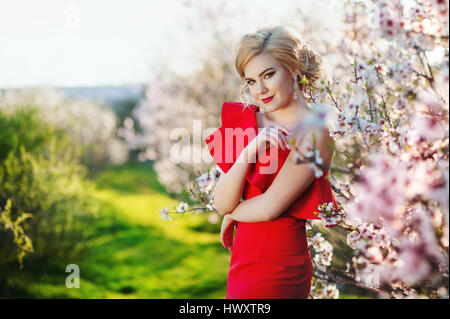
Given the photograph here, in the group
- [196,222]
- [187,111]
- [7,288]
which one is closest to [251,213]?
[7,288]

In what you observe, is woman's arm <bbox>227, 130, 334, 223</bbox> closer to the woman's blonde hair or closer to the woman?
the woman

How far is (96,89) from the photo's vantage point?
17609 mm

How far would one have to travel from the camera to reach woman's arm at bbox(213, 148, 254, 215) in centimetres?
152

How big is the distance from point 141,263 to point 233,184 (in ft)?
15.5

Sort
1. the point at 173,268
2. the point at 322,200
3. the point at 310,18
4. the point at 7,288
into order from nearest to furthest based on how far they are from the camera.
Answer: the point at 322,200
the point at 7,288
the point at 310,18
the point at 173,268

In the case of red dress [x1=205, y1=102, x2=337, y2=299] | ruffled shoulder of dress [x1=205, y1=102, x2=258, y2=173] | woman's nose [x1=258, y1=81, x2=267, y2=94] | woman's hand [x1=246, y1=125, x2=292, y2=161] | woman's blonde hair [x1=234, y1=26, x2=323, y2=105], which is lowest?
red dress [x1=205, y1=102, x2=337, y2=299]

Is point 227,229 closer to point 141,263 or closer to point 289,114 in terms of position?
point 289,114

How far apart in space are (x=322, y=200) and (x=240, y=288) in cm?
48

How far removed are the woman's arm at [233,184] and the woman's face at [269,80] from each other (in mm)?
274

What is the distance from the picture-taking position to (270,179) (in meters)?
1.63

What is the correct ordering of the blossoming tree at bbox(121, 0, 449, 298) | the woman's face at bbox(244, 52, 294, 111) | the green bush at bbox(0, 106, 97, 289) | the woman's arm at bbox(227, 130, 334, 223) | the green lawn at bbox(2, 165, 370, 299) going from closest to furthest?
the blossoming tree at bbox(121, 0, 449, 298) → the woman's arm at bbox(227, 130, 334, 223) → the woman's face at bbox(244, 52, 294, 111) → the green bush at bbox(0, 106, 97, 289) → the green lawn at bbox(2, 165, 370, 299)

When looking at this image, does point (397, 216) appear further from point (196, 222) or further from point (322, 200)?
point (196, 222)

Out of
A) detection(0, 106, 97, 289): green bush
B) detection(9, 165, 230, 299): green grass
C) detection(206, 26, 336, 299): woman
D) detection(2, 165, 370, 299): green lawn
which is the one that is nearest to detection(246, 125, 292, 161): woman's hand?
detection(206, 26, 336, 299): woman

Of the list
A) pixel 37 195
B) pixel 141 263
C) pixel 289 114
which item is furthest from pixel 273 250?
pixel 141 263
